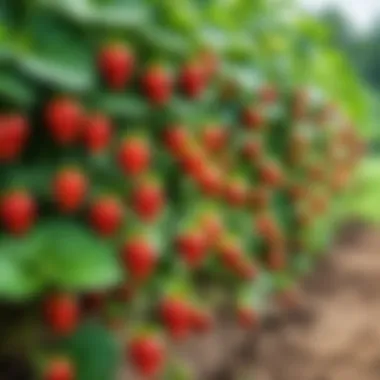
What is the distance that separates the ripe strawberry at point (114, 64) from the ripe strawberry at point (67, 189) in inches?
9.0

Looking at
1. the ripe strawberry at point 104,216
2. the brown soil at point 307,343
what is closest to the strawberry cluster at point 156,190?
the ripe strawberry at point 104,216

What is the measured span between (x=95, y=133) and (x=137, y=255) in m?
0.25

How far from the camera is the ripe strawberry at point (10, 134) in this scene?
1.87m

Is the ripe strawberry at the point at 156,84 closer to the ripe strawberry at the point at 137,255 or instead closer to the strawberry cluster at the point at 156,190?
A: the strawberry cluster at the point at 156,190

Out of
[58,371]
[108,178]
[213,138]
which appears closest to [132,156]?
[108,178]

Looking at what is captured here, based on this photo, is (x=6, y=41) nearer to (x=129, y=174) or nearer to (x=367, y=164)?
(x=129, y=174)

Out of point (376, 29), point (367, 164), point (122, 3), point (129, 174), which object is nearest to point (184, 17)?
point (122, 3)

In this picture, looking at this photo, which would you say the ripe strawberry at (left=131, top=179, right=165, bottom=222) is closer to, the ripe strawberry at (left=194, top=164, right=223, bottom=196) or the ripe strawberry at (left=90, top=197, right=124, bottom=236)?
the ripe strawberry at (left=90, top=197, right=124, bottom=236)

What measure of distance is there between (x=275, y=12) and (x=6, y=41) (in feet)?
8.61

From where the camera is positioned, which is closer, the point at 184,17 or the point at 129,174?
the point at 129,174

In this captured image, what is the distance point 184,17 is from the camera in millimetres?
2471

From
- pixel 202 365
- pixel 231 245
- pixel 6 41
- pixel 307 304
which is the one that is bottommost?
pixel 6 41

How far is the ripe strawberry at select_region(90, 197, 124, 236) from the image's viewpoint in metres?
2.10

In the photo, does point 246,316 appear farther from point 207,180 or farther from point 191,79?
point 191,79
